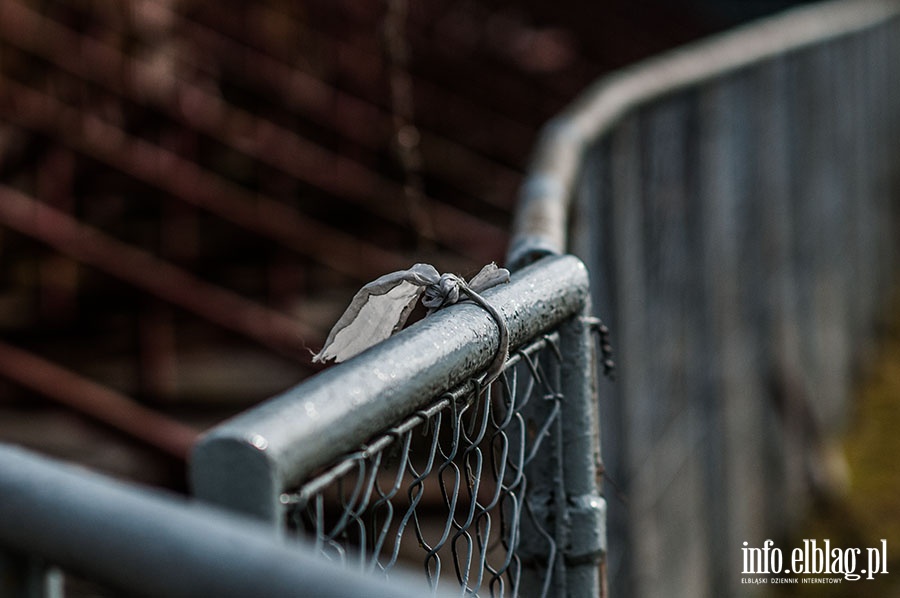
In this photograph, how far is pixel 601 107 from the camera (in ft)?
8.53

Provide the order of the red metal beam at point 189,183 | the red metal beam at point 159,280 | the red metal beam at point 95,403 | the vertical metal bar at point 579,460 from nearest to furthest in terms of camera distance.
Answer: the vertical metal bar at point 579,460, the red metal beam at point 95,403, the red metal beam at point 159,280, the red metal beam at point 189,183

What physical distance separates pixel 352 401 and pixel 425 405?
175 millimetres

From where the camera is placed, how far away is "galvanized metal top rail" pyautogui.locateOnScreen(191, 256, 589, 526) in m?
Result: 0.76

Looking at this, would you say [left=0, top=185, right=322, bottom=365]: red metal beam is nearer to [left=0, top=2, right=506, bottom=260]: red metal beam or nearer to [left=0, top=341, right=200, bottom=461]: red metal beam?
[left=0, top=341, right=200, bottom=461]: red metal beam

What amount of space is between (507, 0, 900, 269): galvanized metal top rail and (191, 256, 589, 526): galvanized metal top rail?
13.1 inches

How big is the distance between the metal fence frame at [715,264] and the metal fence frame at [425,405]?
21cm

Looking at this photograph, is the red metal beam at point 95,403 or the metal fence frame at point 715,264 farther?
the red metal beam at point 95,403

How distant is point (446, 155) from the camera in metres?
6.28

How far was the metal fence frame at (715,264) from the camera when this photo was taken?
251 cm

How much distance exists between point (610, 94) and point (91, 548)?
2.20m

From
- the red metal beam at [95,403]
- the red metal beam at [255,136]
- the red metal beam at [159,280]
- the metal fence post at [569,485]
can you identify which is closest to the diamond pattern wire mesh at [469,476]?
the metal fence post at [569,485]

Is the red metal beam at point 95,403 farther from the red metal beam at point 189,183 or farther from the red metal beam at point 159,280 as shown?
the red metal beam at point 189,183

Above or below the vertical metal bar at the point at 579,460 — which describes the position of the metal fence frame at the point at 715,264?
above

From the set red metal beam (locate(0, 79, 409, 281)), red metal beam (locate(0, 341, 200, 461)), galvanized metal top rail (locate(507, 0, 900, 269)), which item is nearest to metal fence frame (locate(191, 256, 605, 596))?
galvanized metal top rail (locate(507, 0, 900, 269))
